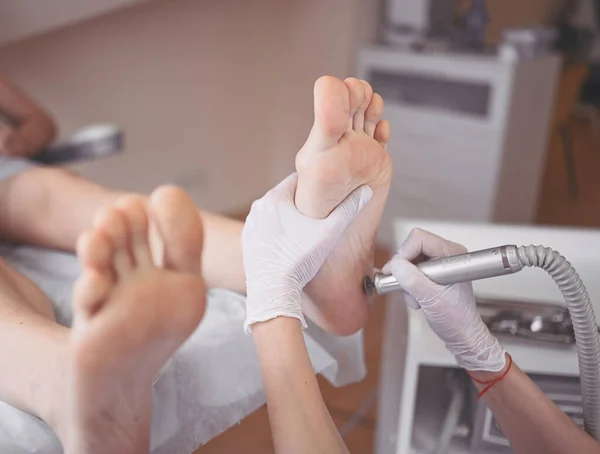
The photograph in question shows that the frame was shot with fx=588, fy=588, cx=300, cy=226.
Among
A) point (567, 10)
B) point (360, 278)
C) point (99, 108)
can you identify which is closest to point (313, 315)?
point (360, 278)

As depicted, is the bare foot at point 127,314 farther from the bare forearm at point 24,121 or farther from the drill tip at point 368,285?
the bare forearm at point 24,121

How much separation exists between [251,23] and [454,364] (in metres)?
1.54

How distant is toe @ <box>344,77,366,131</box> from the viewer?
0.55 metres

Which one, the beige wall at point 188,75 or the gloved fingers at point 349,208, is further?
the beige wall at point 188,75

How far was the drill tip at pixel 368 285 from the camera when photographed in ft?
1.99

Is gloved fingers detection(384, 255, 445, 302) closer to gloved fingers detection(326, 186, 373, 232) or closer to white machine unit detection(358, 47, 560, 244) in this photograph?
gloved fingers detection(326, 186, 373, 232)

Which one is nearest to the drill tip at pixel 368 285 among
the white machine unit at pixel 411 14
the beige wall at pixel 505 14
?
the beige wall at pixel 505 14

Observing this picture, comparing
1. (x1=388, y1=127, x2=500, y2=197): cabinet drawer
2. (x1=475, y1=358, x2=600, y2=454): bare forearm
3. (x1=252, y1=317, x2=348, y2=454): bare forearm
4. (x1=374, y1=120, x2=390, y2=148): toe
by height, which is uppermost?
(x1=374, y1=120, x2=390, y2=148): toe

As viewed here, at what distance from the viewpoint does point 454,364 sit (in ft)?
2.35

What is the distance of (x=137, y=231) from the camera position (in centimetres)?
44

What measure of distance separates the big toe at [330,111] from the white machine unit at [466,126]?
1.29 meters

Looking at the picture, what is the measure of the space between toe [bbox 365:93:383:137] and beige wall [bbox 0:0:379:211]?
951 mm

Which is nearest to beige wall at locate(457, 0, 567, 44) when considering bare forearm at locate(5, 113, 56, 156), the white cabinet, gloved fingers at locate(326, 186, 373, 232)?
the white cabinet

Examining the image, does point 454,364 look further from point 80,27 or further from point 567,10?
point 567,10
